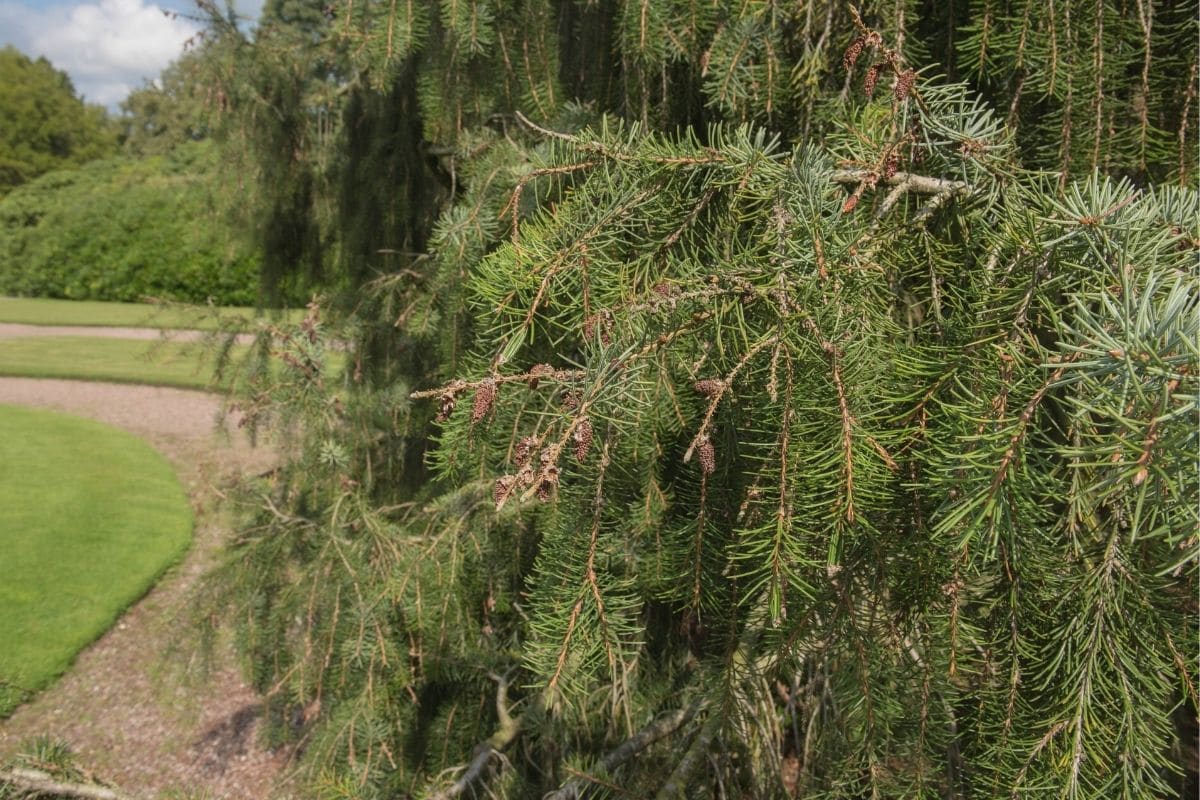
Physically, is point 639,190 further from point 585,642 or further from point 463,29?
point 463,29

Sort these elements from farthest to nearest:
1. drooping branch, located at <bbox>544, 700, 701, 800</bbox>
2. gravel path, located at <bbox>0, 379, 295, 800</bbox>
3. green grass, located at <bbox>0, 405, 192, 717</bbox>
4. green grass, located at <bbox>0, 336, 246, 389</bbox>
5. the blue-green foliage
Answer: the blue-green foliage
green grass, located at <bbox>0, 336, 246, 389</bbox>
green grass, located at <bbox>0, 405, 192, 717</bbox>
gravel path, located at <bbox>0, 379, 295, 800</bbox>
drooping branch, located at <bbox>544, 700, 701, 800</bbox>

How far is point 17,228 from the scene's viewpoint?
1970 cm

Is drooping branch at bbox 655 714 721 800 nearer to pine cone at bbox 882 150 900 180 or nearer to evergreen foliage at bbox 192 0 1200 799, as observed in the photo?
evergreen foliage at bbox 192 0 1200 799

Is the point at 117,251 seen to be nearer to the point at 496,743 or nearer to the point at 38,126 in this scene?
the point at 38,126

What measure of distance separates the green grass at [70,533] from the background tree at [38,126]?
931 inches

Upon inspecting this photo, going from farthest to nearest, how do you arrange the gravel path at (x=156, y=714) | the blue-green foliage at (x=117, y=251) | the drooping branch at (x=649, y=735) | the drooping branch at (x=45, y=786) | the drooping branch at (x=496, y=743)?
the blue-green foliage at (x=117, y=251) < the gravel path at (x=156, y=714) < the drooping branch at (x=496, y=743) < the drooping branch at (x=649, y=735) < the drooping branch at (x=45, y=786)

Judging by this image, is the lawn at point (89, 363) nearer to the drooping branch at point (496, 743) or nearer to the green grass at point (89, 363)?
the green grass at point (89, 363)

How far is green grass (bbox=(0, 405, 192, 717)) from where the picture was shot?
4.65 meters

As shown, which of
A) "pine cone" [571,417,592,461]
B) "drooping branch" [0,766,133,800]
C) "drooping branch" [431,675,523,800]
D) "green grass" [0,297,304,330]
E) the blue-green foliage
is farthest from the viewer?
the blue-green foliage

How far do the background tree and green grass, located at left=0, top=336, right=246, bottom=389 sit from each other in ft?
59.3

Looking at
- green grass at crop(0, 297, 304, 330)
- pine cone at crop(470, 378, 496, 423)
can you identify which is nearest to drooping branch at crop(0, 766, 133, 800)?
pine cone at crop(470, 378, 496, 423)

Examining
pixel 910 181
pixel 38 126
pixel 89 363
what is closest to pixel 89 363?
pixel 89 363

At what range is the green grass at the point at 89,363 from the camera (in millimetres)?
10305

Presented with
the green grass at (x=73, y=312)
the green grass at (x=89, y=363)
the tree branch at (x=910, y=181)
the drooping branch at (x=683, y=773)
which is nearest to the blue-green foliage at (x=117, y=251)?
the green grass at (x=73, y=312)
